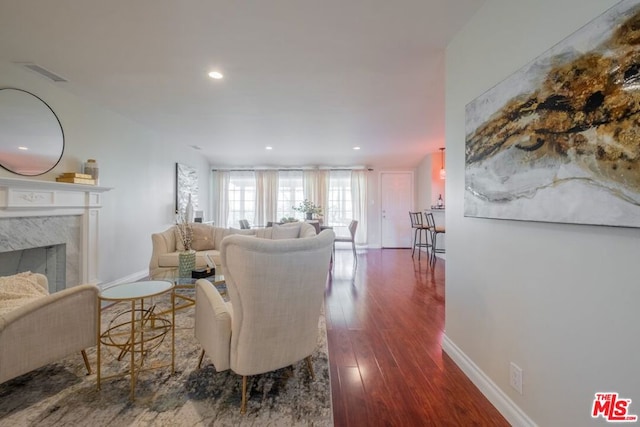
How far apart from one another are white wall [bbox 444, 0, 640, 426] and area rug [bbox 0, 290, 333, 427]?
41.3 inches

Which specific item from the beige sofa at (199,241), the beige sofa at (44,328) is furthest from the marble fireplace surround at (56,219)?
the beige sofa at (44,328)

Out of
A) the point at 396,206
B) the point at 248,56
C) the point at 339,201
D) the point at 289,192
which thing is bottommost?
the point at 396,206

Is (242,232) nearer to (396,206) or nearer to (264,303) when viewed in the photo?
(264,303)

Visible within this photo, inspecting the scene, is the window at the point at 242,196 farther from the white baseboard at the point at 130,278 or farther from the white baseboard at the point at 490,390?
the white baseboard at the point at 490,390

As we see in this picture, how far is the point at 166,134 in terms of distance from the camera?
4.74m

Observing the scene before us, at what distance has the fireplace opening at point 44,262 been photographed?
2.66m

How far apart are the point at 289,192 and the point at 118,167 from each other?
4.16 metres

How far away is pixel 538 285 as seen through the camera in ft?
4.16

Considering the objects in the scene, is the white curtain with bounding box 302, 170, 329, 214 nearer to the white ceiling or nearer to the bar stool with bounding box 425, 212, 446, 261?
the bar stool with bounding box 425, 212, 446, 261

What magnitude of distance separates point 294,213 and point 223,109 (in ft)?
13.6

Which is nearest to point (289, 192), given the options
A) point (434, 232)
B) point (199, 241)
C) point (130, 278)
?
point (199, 241)

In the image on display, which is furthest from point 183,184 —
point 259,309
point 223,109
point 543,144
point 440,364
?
point 543,144

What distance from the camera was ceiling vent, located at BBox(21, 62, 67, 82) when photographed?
2429mm

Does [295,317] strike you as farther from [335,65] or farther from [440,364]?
[335,65]
